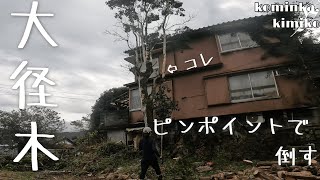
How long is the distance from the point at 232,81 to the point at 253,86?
1.31 metres

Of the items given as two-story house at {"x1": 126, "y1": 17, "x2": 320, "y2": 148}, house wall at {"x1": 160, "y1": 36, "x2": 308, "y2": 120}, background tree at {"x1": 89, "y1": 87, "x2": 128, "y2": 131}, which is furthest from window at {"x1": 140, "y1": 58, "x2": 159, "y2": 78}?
background tree at {"x1": 89, "y1": 87, "x2": 128, "y2": 131}

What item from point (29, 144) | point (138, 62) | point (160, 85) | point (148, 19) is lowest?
point (29, 144)

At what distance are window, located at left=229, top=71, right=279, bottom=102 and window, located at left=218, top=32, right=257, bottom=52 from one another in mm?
1927

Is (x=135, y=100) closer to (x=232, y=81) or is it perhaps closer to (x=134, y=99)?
(x=134, y=99)

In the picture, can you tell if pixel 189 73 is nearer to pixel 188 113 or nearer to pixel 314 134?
pixel 188 113

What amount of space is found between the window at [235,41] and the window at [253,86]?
1927mm

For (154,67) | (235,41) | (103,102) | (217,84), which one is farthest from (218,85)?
(103,102)

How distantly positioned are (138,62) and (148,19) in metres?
3.08

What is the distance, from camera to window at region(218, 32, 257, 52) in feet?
63.1

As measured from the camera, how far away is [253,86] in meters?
18.4

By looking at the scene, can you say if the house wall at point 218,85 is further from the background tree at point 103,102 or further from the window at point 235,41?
the background tree at point 103,102

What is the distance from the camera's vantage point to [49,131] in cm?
3203

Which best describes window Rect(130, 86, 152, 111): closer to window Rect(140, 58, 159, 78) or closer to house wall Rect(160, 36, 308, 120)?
window Rect(140, 58, 159, 78)

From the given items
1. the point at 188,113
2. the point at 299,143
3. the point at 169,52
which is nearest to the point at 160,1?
the point at 169,52
